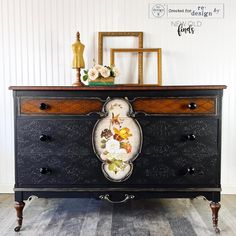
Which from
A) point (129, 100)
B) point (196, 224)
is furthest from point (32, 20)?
point (196, 224)

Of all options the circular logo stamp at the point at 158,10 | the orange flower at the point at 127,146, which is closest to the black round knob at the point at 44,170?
the orange flower at the point at 127,146

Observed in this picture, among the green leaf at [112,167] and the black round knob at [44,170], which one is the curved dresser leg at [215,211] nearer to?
the green leaf at [112,167]

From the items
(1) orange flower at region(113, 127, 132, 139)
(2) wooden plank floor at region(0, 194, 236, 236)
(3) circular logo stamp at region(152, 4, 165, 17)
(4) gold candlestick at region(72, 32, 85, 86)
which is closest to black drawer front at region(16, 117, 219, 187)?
(1) orange flower at region(113, 127, 132, 139)

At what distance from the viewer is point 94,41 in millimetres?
2496

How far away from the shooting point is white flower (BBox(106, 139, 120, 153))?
1.84 m

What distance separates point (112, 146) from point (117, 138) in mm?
62

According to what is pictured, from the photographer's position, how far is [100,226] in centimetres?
196

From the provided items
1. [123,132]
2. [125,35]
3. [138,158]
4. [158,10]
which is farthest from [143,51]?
[138,158]

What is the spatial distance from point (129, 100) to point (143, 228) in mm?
854

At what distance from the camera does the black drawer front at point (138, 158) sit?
6.05 ft

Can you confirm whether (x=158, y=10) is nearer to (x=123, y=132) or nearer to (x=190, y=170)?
(x=123, y=132)

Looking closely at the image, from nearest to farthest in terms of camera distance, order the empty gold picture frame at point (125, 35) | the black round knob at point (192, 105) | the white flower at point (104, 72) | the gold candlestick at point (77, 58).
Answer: the black round knob at point (192, 105) < the white flower at point (104, 72) < the gold candlestick at point (77, 58) < the empty gold picture frame at point (125, 35)

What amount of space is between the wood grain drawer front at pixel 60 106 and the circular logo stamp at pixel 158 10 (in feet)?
3.61

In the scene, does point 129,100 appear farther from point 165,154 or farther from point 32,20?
point 32,20
